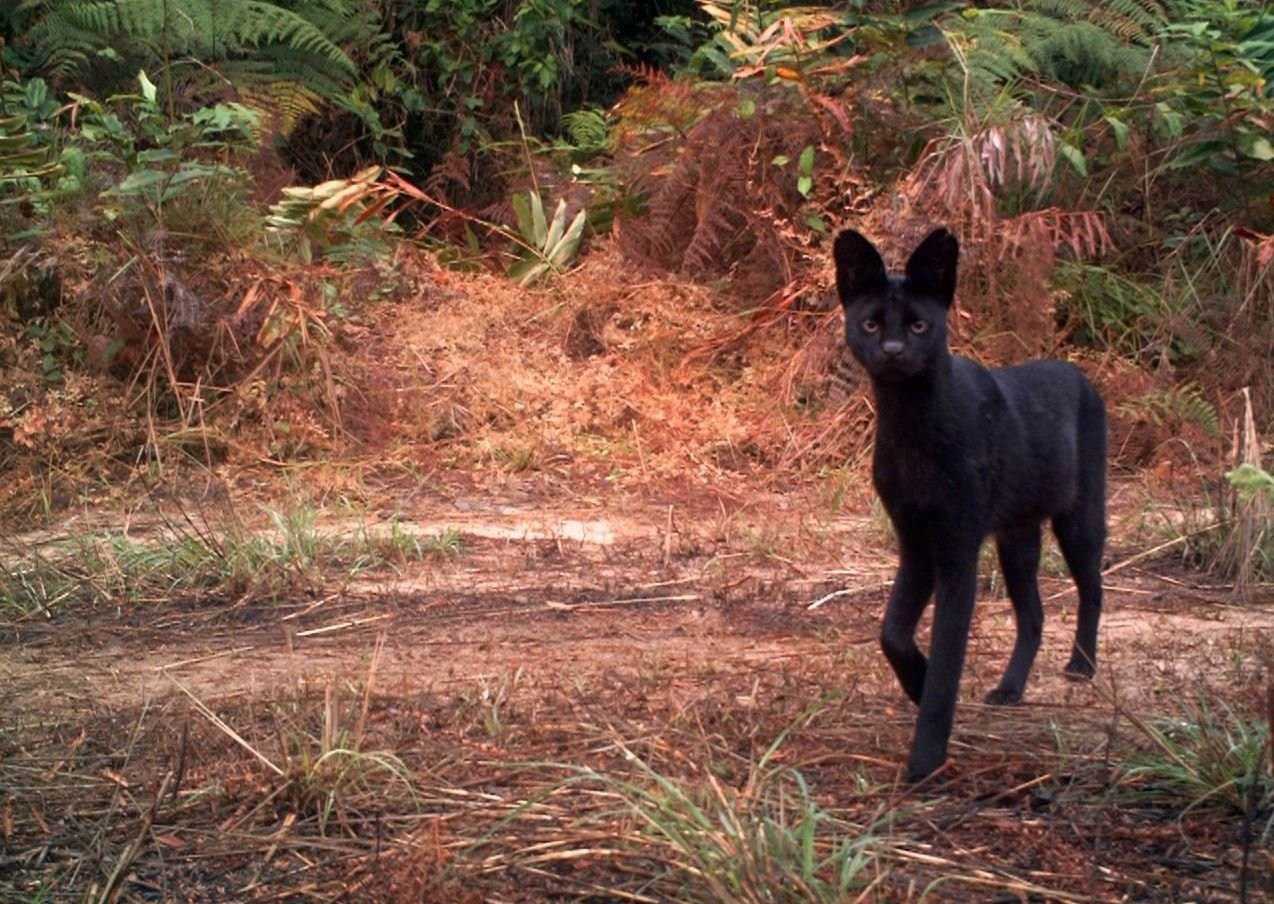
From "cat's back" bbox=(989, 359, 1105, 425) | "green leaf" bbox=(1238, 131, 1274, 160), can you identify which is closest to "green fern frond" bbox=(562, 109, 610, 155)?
"green leaf" bbox=(1238, 131, 1274, 160)

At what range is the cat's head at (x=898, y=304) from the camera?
3.34 meters

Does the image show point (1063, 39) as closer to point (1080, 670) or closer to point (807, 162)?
point (807, 162)

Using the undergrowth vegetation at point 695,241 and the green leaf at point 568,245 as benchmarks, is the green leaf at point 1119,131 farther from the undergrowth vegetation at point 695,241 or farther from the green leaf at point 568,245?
the green leaf at point 568,245

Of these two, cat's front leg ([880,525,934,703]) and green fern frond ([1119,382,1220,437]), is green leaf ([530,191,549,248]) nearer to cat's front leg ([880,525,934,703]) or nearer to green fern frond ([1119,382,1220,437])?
green fern frond ([1119,382,1220,437])

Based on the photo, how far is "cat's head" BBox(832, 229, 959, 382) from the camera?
3344 mm

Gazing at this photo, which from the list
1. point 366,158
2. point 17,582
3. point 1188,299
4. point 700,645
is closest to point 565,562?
point 700,645

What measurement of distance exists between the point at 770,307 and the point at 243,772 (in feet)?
14.2

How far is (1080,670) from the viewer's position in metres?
4.14

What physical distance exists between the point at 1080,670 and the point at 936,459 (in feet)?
3.32

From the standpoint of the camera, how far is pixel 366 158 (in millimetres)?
9930

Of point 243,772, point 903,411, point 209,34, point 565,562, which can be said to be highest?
point 209,34

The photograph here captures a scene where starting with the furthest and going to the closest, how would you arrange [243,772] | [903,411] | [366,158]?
1. [366,158]
2. [903,411]
3. [243,772]

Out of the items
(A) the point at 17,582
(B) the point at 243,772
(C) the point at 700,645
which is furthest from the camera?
(A) the point at 17,582

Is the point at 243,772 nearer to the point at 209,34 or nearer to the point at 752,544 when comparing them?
the point at 752,544
